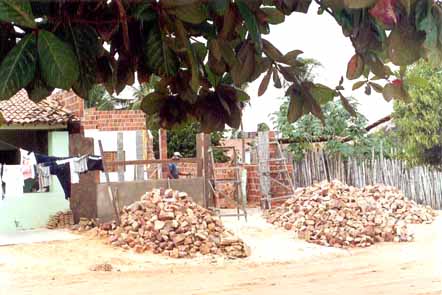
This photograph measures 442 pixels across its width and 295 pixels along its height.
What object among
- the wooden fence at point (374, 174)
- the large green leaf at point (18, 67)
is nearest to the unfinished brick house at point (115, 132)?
the wooden fence at point (374, 174)

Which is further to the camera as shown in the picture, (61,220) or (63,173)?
(61,220)

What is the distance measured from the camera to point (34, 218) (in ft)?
36.6

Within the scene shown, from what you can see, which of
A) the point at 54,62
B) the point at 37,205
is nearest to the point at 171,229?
A: the point at 37,205

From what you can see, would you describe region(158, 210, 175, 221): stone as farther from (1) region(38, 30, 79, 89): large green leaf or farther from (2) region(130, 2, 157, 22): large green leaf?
(1) region(38, 30, 79, 89): large green leaf

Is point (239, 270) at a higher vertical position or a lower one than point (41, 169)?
lower

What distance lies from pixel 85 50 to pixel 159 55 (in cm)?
19

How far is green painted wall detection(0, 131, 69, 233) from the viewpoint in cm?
1095

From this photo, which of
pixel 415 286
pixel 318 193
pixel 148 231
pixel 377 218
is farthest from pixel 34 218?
pixel 415 286

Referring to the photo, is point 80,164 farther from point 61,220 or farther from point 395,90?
point 395,90

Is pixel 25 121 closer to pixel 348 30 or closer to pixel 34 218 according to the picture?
pixel 34 218

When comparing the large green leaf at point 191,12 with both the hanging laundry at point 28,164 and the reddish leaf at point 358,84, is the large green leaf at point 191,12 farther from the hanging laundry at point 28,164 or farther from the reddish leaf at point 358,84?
the hanging laundry at point 28,164

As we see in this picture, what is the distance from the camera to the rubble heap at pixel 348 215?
33.3 feet

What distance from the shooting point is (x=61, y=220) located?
37.3 ft

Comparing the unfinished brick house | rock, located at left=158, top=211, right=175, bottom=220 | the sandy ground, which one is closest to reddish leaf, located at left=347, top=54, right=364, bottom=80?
the sandy ground
